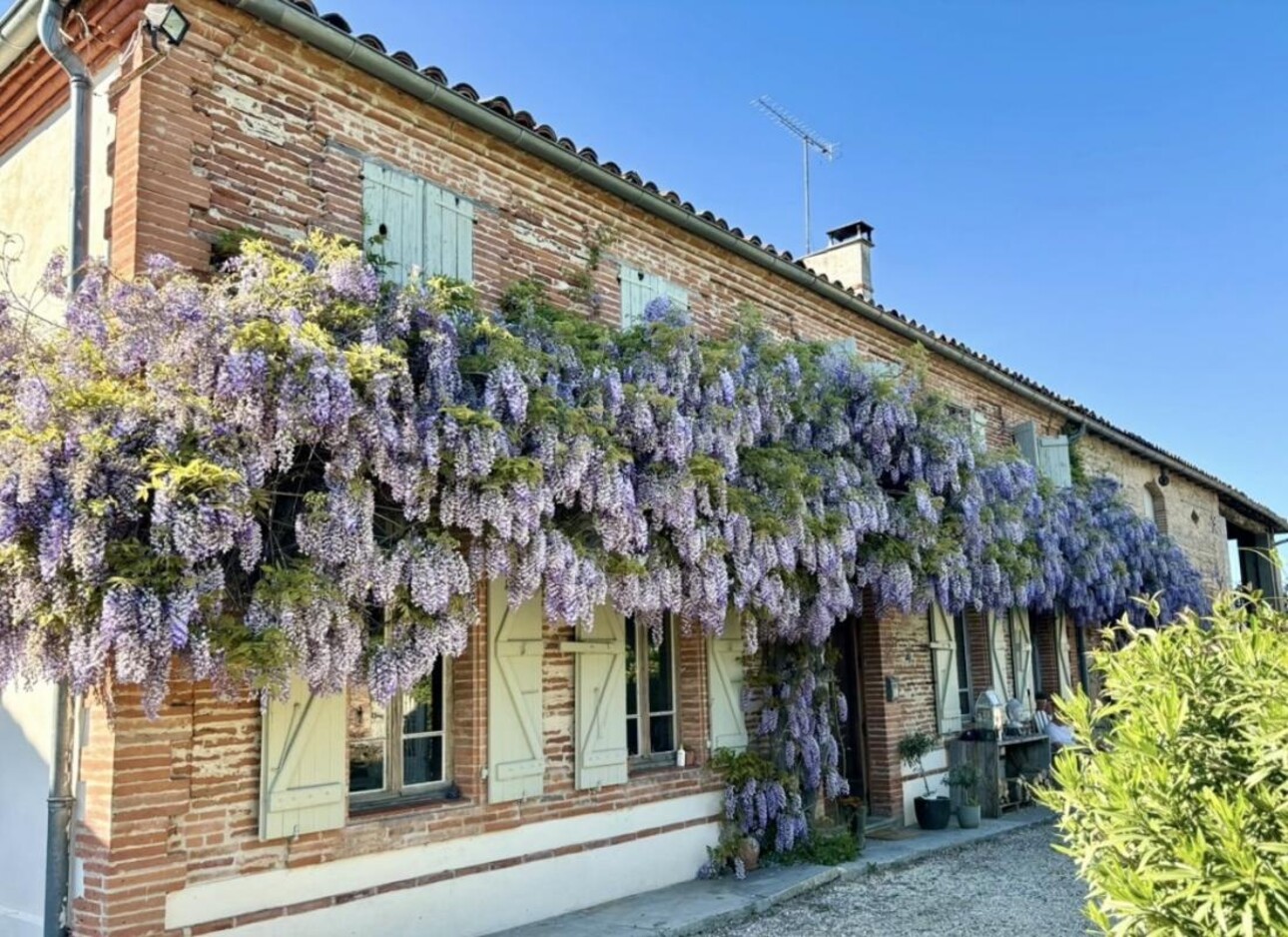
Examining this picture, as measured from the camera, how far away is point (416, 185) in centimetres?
673

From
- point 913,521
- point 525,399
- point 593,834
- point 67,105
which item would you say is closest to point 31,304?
point 67,105

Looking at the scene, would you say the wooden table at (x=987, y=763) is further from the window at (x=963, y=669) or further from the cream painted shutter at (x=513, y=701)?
the cream painted shutter at (x=513, y=701)

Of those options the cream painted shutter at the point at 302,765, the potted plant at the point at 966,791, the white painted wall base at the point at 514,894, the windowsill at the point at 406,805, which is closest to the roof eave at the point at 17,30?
the cream painted shutter at the point at 302,765

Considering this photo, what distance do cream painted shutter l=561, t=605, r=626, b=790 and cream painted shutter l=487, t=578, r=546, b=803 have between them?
0.38 metres

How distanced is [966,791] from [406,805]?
6.61m

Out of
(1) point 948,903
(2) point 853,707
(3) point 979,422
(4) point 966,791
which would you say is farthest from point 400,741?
(3) point 979,422

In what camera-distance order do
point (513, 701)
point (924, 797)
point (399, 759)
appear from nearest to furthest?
point (399, 759)
point (513, 701)
point (924, 797)

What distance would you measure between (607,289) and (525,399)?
2.81 m

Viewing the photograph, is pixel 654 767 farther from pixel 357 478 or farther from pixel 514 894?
pixel 357 478

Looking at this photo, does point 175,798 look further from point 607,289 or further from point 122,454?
point 607,289

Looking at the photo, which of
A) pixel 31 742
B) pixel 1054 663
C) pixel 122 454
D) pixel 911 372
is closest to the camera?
pixel 122 454

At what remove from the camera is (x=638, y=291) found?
8.38m

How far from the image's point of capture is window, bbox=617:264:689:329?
323 inches

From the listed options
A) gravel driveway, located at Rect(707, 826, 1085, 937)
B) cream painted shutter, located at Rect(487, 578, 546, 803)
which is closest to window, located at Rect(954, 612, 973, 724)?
gravel driveway, located at Rect(707, 826, 1085, 937)
